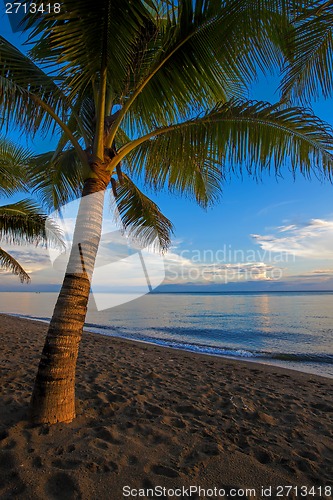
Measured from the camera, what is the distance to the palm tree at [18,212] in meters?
9.23

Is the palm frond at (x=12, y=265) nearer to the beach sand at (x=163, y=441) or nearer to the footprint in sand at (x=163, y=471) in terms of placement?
the beach sand at (x=163, y=441)

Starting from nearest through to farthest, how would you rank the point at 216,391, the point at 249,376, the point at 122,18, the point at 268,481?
the point at 268,481 → the point at 122,18 → the point at 216,391 → the point at 249,376

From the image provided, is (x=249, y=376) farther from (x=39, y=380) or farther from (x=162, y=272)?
(x=39, y=380)

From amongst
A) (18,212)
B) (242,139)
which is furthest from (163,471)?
(18,212)

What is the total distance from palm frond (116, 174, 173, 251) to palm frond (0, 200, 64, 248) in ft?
19.1

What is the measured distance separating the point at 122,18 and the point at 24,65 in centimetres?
130

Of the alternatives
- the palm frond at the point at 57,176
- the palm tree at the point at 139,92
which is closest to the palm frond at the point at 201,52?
the palm tree at the point at 139,92

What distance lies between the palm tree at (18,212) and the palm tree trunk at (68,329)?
701 centimetres

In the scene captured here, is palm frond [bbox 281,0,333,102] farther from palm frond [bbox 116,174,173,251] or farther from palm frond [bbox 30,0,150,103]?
palm frond [bbox 116,174,173,251]

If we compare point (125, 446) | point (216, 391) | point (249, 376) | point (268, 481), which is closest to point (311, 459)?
point (268, 481)

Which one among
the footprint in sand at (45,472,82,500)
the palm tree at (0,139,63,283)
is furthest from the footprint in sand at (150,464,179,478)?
the palm tree at (0,139,63,283)

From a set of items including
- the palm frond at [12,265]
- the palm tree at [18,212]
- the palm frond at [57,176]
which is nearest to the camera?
the palm frond at [57,176]

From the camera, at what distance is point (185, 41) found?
3439 mm

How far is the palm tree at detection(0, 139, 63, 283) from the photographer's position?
9.23 m
